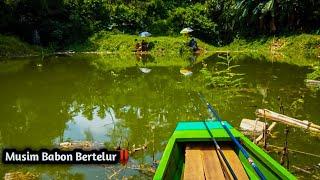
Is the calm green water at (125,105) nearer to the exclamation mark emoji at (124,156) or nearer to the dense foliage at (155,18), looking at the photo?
the exclamation mark emoji at (124,156)

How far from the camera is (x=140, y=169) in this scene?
6.84 m

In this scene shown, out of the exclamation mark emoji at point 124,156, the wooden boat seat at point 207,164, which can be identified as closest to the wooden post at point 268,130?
the wooden boat seat at point 207,164

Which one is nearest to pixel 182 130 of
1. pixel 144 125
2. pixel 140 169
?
pixel 140 169

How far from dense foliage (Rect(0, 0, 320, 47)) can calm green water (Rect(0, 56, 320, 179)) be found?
1133 centimetres

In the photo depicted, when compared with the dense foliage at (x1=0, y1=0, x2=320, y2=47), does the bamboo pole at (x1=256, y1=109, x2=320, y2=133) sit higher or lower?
→ lower

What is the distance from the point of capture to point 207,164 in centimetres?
518

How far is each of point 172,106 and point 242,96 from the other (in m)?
2.18

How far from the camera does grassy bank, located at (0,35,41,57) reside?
26828mm

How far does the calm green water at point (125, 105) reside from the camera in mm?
7996

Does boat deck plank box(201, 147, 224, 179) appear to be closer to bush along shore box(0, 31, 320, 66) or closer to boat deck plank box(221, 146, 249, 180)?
boat deck plank box(221, 146, 249, 180)

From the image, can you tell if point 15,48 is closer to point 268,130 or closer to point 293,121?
point 293,121

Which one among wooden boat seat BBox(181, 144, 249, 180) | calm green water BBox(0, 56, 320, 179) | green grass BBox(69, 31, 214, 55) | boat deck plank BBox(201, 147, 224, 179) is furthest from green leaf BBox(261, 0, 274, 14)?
boat deck plank BBox(201, 147, 224, 179)

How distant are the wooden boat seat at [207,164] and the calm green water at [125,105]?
124 cm

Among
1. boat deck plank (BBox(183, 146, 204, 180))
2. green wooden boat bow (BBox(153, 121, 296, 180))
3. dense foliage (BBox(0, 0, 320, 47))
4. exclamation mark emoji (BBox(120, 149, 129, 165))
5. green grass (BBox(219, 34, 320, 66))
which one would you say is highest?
dense foliage (BBox(0, 0, 320, 47))
